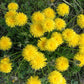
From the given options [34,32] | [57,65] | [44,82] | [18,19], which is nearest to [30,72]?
[44,82]

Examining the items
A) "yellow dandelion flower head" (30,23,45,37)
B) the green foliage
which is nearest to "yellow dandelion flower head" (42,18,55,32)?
"yellow dandelion flower head" (30,23,45,37)

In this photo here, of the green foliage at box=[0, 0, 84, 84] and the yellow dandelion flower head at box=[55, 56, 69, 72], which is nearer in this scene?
the yellow dandelion flower head at box=[55, 56, 69, 72]

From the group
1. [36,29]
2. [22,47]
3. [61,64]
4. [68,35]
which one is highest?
[36,29]

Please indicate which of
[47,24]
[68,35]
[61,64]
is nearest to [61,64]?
[61,64]

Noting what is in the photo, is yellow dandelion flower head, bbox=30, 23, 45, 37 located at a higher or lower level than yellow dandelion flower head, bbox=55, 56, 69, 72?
higher

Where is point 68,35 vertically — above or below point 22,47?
above

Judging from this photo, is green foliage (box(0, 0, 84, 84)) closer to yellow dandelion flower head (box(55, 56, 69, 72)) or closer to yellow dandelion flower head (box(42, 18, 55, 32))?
yellow dandelion flower head (box(55, 56, 69, 72))

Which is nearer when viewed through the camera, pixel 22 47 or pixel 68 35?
pixel 68 35

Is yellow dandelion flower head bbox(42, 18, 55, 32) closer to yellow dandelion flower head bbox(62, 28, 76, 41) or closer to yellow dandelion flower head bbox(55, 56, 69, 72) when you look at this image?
yellow dandelion flower head bbox(62, 28, 76, 41)

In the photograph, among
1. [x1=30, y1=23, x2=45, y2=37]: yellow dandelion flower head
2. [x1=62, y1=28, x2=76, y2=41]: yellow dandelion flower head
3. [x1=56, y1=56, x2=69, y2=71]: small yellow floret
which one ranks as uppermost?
[x1=30, y1=23, x2=45, y2=37]: yellow dandelion flower head

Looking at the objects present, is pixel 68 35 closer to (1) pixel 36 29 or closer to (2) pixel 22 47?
(1) pixel 36 29

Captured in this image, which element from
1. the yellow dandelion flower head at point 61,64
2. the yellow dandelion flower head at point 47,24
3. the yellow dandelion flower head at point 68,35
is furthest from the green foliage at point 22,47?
the yellow dandelion flower head at point 47,24

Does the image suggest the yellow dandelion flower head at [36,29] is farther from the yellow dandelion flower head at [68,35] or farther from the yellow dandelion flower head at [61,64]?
the yellow dandelion flower head at [61,64]
